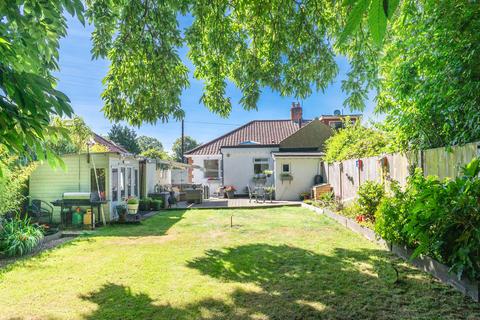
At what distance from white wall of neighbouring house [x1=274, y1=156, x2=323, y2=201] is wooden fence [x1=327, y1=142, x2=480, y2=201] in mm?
3512

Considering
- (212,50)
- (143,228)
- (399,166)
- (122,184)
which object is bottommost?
(143,228)

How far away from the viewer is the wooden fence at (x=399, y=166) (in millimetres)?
4844

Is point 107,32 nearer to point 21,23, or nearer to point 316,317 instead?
point 21,23

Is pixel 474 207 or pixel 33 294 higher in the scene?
pixel 474 207

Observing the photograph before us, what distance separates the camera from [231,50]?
6.08 meters

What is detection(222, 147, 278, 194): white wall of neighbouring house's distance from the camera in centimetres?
2088

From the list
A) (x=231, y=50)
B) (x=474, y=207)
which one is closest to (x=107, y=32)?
(x=231, y=50)

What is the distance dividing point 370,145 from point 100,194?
9665 mm

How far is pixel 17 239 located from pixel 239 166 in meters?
15.3

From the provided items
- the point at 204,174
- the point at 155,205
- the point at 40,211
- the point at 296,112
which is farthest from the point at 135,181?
the point at 296,112

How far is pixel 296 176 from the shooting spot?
57.6 feet

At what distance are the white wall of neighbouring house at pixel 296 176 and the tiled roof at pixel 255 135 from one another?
4563mm

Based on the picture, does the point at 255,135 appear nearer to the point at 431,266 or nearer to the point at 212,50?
the point at 212,50

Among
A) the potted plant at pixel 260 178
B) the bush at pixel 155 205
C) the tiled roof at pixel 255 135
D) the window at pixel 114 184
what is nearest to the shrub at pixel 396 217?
the window at pixel 114 184
